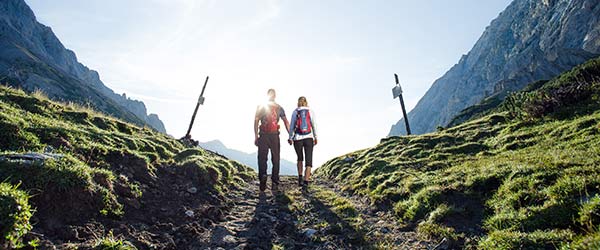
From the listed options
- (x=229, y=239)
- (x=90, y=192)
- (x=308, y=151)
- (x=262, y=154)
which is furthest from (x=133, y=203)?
(x=308, y=151)

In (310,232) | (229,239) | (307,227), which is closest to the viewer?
(229,239)

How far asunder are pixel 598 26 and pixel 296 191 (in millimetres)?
163144

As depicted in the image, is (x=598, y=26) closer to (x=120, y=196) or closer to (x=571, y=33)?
(x=571, y=33)

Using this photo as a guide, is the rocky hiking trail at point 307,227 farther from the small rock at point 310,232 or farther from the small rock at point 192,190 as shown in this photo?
the small rock at point 192,190

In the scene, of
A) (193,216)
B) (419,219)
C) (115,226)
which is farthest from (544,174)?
(115,226)

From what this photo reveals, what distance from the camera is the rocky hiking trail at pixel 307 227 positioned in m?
5.70

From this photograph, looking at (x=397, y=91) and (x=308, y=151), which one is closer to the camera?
(x=308, y=151)

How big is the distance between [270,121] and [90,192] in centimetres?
637

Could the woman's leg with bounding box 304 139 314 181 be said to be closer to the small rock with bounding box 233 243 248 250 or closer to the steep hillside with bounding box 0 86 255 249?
the steep hillside with bounding box 0 86 255 249

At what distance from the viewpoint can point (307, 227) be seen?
6.88 metres

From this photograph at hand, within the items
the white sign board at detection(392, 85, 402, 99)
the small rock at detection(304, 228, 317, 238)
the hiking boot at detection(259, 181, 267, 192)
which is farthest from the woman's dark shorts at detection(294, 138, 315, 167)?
the white sign board at detection(392, 85, 402, 99)

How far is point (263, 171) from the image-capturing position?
1135 cm

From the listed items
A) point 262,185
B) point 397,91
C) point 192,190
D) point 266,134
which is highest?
point 397,91

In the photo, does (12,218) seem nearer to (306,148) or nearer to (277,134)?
(277,134)
